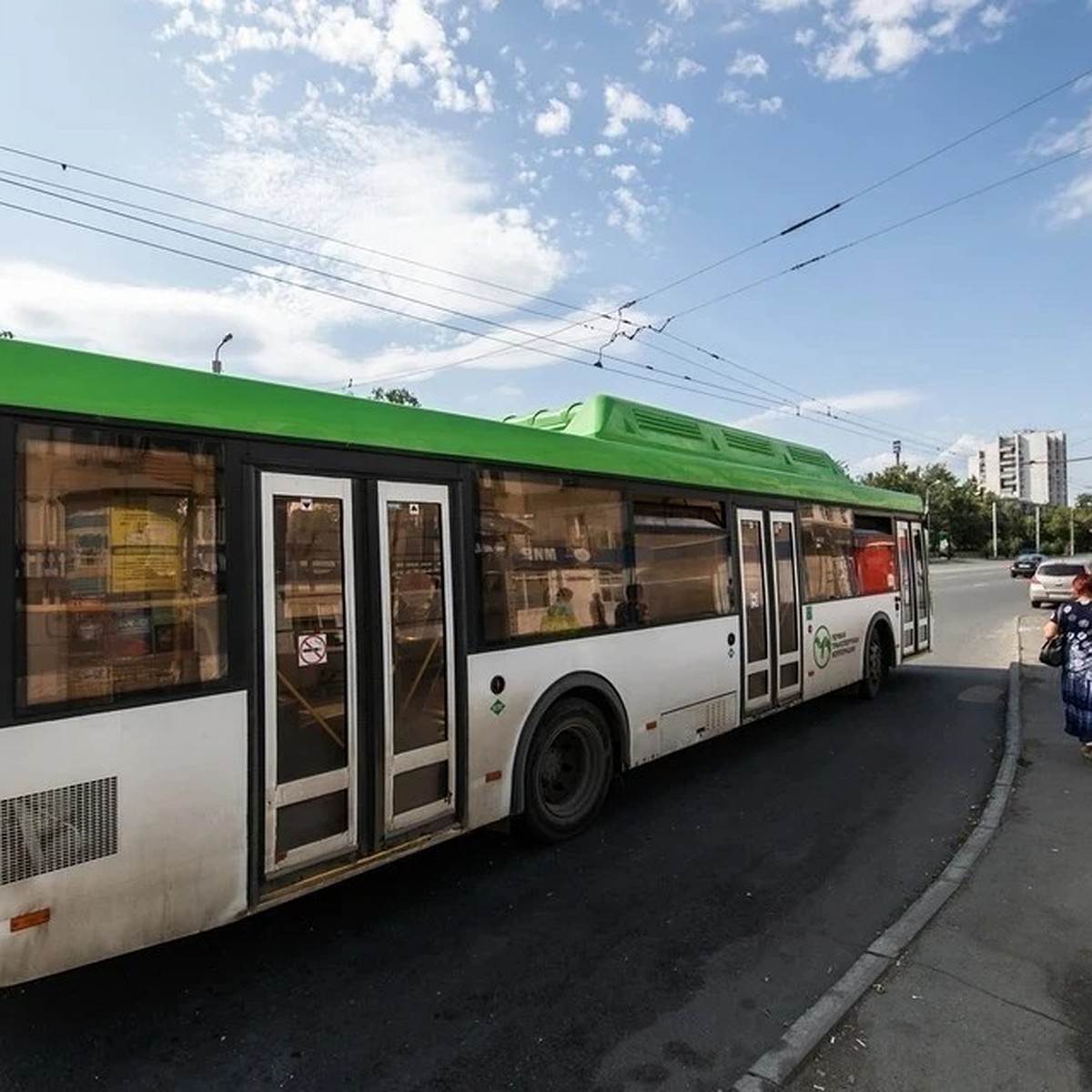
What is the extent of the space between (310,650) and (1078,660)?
270 inches

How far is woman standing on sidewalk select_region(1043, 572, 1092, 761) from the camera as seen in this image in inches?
271

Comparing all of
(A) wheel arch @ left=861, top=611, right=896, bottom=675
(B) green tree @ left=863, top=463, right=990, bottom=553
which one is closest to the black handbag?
(A) wheel arch @ left=861, top=611, right=896, bottom=675

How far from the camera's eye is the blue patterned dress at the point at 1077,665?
6891 mm

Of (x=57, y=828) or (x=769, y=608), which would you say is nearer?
(x=57, y=828)

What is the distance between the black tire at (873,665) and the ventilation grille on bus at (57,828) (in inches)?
354

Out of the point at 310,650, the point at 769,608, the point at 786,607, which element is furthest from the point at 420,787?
the point at 786,607

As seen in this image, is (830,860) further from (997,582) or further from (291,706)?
(997,582)

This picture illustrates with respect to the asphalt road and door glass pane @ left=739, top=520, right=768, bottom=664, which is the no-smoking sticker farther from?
door glass pane @ left=739, top=520, right=768, bottom=664

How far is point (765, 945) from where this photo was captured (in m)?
3.88

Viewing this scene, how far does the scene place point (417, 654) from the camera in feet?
14.1

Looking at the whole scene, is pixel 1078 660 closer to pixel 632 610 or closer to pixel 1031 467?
pixel 632 610

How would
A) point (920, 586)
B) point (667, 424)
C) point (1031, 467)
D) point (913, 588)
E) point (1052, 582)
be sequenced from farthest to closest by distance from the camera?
point (1031, 467), point (1052, 582), point (920, 586), point (913, 588), point (667, 424)

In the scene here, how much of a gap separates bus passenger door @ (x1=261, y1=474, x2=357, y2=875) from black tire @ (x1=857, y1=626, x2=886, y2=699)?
311 inches

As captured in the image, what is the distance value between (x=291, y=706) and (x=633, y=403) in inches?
167
